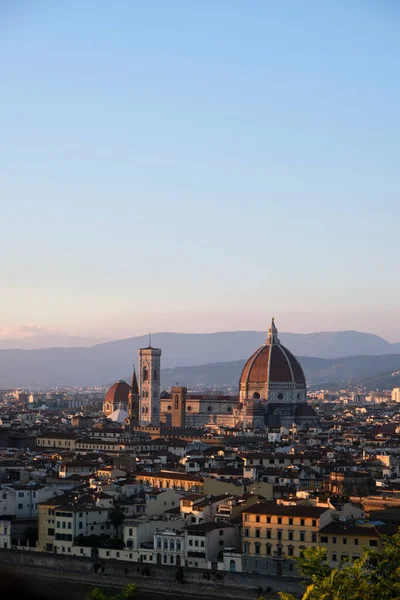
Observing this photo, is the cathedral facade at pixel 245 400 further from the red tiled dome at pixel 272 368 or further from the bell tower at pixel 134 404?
the bell tower at pixel 134 404

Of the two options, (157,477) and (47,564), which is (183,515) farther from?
(157,477)

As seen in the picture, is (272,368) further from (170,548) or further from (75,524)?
(170,548)

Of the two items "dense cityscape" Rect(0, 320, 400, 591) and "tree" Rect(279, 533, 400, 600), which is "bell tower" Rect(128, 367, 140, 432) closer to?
"dense cityscape" Rect(0, 320, 400, 591)

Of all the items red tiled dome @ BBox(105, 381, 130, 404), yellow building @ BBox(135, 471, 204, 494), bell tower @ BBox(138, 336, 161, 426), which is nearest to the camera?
yellow building @ BBox(135, 471, 204, 494)

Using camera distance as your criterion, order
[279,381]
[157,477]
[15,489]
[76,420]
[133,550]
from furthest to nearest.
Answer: [279,381]
[76,420]
[157,477]
[15,489]
[133,550]

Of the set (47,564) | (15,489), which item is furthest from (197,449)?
(47,564)

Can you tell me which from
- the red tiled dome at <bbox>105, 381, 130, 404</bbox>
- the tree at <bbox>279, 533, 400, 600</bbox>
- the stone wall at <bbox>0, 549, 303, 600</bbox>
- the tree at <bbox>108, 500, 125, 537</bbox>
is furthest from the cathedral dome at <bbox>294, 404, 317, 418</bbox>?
the tree at <bbox>279, 533, 400, 600</bbox>

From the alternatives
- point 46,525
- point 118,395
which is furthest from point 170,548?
point 118,395
